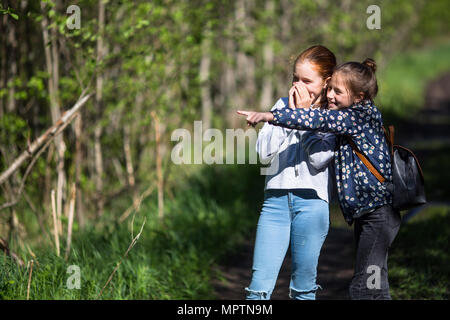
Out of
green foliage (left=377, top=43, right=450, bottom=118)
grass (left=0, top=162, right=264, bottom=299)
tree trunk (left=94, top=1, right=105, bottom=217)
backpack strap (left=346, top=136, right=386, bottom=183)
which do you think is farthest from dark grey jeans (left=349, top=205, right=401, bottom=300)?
green foliage (left=377, top=43, right=450, bottom=118)

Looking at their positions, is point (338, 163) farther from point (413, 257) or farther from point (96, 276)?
point (413, 257)

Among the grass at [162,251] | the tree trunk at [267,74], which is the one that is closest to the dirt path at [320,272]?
the grass at [162,251]

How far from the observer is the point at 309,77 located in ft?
10.0

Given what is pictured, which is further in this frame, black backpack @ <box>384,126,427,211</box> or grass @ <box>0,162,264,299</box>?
grass @ <box>0,162,264,299</box>

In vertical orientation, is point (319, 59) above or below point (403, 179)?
above

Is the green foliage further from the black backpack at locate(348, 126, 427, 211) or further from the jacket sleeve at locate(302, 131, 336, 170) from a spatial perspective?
the jacket sleeve at locate(302, 131, 336, 170)

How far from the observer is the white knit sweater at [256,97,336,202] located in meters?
3.04

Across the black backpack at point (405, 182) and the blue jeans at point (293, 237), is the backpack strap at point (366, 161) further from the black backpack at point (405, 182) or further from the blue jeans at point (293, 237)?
the blue jeans at point (293, 237)

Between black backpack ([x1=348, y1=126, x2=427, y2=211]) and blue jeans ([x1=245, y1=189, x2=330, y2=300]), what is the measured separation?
309 mm

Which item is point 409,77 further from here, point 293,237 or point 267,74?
point 293,237

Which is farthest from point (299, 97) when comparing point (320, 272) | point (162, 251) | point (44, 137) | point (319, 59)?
point (162, 251)

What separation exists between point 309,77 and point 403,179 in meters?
0.70

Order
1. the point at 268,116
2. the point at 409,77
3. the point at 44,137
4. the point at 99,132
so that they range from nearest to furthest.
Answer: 1. the point at 268,116
2. the point at 44,137
3. the point at 99,132
4. the point at 409,77
